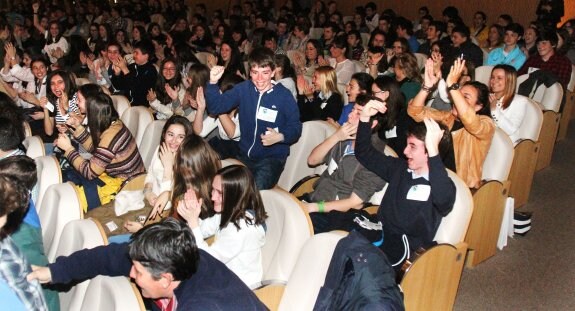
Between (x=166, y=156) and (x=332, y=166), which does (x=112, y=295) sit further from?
(x=332, y=166)

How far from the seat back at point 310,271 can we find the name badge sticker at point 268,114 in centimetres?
154

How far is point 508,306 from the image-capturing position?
3457 mm

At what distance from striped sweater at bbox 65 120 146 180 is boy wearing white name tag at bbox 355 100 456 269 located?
1.58 metres

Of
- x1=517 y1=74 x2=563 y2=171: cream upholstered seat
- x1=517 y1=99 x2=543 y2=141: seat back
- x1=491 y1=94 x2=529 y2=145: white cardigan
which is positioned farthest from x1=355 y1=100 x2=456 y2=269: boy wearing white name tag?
x1=517 y1=74 x2=563 y2=171: cream upholstered seat

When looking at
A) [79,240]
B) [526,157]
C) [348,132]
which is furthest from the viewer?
[526,157]

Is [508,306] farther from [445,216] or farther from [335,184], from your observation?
[335,184]

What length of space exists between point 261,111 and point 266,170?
15.1 inches

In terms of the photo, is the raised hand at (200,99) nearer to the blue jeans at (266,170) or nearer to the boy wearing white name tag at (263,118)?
the boy wearing white name tag at (263,118)

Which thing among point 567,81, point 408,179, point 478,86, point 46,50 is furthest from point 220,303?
point 46,50

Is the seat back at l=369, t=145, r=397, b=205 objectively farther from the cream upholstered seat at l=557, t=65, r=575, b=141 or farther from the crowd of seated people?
the cream upholstered seat at l=557, t=65, r=575, b=141

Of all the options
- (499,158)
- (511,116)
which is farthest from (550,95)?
(499,158)

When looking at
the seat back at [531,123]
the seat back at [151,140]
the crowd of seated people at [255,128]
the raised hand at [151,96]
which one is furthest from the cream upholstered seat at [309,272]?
the raised hand at [151,96]

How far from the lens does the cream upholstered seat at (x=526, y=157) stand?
4410 mm

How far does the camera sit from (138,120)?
14.8ft
